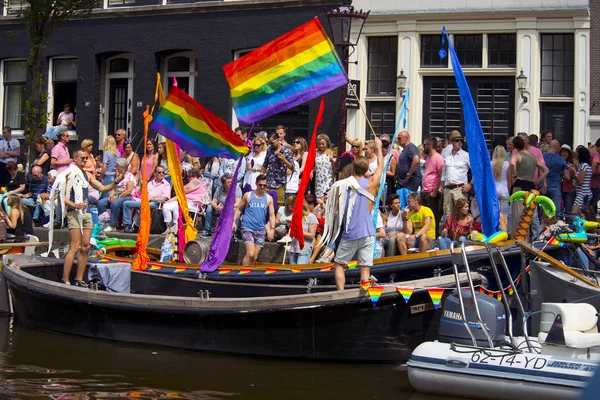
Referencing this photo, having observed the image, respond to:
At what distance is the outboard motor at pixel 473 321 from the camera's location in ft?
29.6

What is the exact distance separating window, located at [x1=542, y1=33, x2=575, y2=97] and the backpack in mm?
8308

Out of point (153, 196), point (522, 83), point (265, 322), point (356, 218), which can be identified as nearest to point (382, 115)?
point (522, 83)

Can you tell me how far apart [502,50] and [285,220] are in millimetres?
7506

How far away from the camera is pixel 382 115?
21.0 m

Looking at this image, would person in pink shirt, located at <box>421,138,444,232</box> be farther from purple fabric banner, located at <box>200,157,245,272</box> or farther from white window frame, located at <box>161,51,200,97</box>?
white window frame, located at <box>161,51,200,97</box>

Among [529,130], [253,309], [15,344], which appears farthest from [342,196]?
[529,130]

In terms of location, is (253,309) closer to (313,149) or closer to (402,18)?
(313,149)

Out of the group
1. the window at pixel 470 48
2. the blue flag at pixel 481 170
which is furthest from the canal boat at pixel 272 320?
the window at pixel 470 48

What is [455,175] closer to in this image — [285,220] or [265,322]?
[285,220]

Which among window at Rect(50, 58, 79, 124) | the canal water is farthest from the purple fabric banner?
window at Rect(50, 58, 79, 124)

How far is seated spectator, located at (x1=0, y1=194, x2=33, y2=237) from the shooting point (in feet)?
53.5

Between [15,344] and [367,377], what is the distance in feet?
15.2

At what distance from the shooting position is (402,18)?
803 inches

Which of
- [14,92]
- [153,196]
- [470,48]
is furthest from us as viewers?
[14,92]
